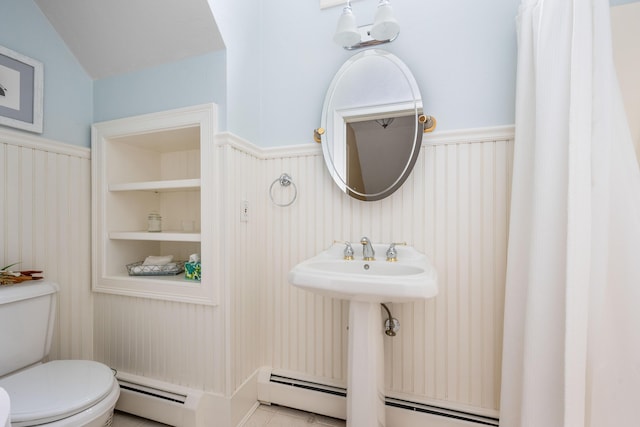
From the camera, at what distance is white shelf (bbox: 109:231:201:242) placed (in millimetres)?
1424

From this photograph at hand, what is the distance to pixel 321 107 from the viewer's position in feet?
5.10

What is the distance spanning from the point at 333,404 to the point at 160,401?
88 cm

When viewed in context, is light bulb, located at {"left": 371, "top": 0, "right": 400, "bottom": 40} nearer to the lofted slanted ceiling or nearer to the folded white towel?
the lofted slanted ceiling

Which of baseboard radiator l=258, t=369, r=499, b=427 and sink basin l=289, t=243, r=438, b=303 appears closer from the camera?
sink basin l=289, t=243, r=438, b=303

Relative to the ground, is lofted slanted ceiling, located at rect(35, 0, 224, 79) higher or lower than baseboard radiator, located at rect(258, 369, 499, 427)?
higher

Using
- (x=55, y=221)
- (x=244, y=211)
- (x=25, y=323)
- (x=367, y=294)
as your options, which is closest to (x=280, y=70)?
(x=244, y=211)

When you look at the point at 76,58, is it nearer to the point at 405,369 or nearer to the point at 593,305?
the point at 405,369

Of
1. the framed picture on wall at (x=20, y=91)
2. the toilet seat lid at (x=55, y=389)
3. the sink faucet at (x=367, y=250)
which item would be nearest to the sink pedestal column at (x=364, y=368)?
the sink faucet at (x=367, y=250)

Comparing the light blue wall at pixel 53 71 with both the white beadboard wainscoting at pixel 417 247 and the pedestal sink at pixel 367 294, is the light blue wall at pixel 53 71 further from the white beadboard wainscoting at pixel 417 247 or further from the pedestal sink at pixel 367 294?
the pedestal sink at pixel 367 294

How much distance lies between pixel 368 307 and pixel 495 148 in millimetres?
914

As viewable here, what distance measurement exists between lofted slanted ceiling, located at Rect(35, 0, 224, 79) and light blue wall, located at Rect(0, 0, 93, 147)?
0.20ft

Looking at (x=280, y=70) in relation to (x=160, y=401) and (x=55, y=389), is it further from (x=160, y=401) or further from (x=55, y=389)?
(x=160, y=401)

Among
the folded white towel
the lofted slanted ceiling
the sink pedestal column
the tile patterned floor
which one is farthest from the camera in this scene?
the folded white towel

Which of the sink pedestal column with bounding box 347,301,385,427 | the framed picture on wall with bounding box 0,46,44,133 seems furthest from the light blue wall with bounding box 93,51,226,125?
the sink pedestal column with bounding box 347,301,385,427
